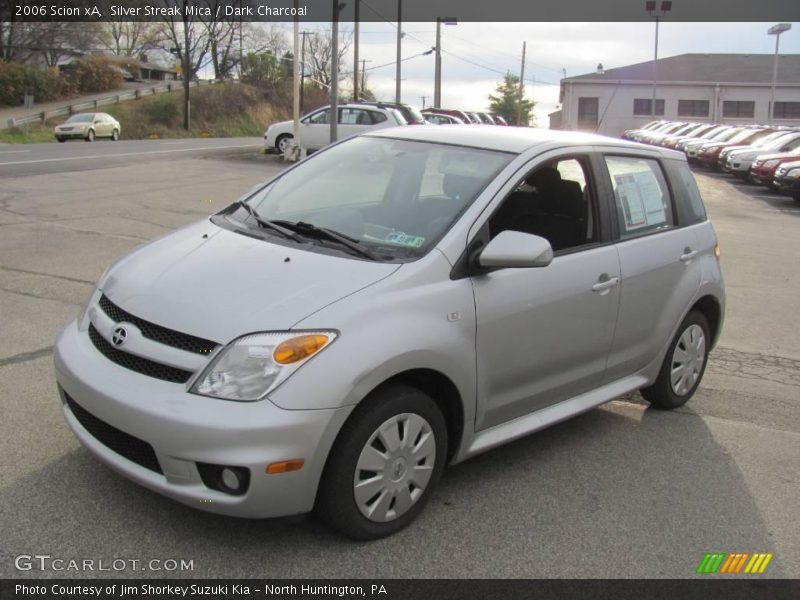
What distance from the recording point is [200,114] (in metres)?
61.0

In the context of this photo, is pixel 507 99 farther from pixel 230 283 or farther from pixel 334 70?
pixel 230 283

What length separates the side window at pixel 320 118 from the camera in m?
24.6

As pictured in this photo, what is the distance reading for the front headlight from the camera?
2990 mm

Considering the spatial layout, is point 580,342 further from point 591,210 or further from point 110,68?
point 110,68

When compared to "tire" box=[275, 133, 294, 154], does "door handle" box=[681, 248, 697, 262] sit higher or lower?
higher

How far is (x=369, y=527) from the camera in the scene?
3273 mm

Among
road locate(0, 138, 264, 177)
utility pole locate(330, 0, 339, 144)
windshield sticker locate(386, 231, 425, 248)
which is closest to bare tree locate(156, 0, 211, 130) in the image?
road locate(0, 138, 264, 177)

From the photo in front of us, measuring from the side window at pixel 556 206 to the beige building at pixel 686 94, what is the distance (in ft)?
183

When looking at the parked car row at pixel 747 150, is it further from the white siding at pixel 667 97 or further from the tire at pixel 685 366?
the white siding at pixel 667 97

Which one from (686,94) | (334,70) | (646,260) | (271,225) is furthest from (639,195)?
(686,94)

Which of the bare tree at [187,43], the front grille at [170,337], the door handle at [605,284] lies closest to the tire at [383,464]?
the front grille at [170,337]

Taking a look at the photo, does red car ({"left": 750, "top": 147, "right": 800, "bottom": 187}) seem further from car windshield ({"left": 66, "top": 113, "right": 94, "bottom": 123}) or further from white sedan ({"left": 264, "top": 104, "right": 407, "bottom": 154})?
car windshield ({"left": 66, "top": 113, "right": 94, "bottom": 123})

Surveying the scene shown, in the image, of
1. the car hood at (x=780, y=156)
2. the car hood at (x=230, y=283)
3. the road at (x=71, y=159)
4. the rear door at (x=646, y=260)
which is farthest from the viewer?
the car hood at (x=780, y=156)

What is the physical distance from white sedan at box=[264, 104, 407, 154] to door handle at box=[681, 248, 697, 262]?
1777 centimetres
